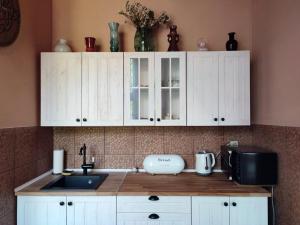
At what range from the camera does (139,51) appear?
8.14 ft

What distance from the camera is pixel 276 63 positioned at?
2074 mm

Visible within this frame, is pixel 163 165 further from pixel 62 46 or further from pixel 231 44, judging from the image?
pixel 62 46

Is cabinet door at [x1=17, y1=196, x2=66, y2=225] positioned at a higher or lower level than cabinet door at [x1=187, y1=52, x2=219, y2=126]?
lower

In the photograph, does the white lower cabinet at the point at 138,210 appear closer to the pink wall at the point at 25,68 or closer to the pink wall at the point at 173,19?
the pink wall at the point at 25,68

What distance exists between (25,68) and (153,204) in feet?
5.14

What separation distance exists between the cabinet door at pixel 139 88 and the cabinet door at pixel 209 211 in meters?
0.80

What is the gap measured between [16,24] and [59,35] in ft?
2.34

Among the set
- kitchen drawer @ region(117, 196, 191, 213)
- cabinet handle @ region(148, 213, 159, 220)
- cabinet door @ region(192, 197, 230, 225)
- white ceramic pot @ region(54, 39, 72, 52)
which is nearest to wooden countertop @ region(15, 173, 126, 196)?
kitchen drawer @ region(117, 196, 191, 213)

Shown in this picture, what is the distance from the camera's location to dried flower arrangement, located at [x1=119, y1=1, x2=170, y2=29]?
2498mm

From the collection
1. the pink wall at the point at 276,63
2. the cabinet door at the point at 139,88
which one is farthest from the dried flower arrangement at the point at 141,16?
the pink wall at the point at 276,63

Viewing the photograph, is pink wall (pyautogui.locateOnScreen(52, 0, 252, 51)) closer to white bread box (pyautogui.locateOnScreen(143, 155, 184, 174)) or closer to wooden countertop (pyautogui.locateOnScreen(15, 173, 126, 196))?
white bread box (pyautogui.locateOnScreen(143, 155, 184, 174))

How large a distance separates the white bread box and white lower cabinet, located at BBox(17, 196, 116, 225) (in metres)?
0.58

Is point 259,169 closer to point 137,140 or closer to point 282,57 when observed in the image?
point 282,57

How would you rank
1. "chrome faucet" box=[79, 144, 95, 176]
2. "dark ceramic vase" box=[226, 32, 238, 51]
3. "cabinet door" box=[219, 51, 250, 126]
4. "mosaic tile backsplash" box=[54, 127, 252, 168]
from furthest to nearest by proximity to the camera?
"mosaic tile backsplash" box=[54, 127, 252, 168]
"chrome faucet" box=[79, 144, 95, 176]
"dark ceramic vase" box=[226, 32, 238, 51]
"cabinet door" box=[219, 51, 250, 126]
